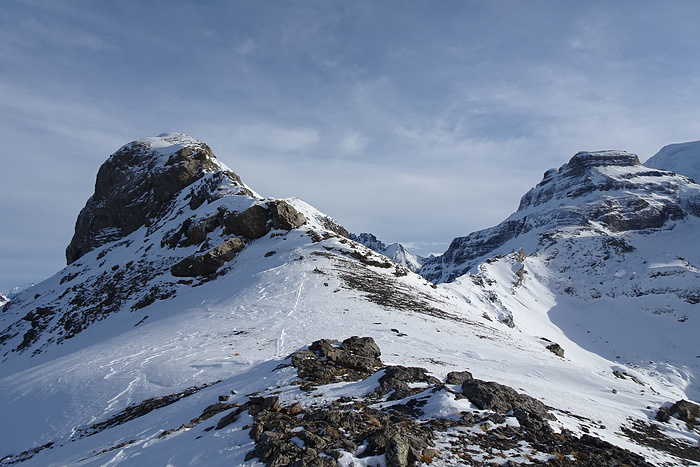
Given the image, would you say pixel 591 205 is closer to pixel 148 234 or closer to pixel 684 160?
pixel 148 234

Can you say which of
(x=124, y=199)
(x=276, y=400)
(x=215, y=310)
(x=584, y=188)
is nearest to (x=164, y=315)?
(x=215, y=310)

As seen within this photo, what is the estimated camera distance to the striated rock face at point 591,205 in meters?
105

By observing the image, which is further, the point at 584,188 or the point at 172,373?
the point at 584,188

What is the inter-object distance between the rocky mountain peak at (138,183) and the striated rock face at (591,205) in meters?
75.0

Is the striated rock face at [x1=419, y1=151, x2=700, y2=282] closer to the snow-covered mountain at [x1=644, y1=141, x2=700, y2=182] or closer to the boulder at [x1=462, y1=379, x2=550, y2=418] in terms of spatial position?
the snow-covered mountain at [x1=644, y1=141, x2=700, y2=182]

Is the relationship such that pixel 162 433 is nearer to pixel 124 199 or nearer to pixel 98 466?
pixel 98 466

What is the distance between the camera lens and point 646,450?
8.48 meters

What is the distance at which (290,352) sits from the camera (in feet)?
52.1

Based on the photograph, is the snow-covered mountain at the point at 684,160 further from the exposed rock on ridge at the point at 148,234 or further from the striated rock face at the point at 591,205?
the exposed rock on ridge at the point at 148,234

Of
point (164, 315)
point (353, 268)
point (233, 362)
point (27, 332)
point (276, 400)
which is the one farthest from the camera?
point (27, 332)

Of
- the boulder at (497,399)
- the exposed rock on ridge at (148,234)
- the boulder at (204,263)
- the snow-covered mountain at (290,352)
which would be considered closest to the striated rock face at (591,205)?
the snow-covered mountain at (290,352)

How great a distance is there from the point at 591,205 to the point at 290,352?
121 meters

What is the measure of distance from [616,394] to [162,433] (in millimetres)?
14902

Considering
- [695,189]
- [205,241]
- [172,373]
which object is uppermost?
[695,189]
